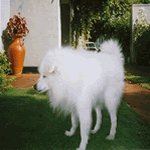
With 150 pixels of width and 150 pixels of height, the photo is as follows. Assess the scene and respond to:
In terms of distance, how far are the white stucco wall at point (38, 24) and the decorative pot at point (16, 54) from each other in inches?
17.7

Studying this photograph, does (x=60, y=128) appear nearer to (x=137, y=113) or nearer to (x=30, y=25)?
(x=137, y=113)

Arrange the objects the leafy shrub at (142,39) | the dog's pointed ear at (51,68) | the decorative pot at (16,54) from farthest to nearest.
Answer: the leafy shrub at (142,39) → the decorative pot at (16,54) → the dog's pointed ear at (51,68)

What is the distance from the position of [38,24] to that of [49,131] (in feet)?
16.2

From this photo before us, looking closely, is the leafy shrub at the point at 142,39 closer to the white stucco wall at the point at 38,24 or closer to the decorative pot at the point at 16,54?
the white stucco wall at the point at 38,24

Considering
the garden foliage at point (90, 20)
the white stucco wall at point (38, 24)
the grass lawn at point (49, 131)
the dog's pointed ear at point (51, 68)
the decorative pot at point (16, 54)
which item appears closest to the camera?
the dog's pointed ear at point (51, 68)

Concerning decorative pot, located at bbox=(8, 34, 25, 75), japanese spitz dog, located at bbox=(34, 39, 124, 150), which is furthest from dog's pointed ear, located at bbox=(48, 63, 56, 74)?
decorative pot, located at bbox=(8, 34, 25, 75)

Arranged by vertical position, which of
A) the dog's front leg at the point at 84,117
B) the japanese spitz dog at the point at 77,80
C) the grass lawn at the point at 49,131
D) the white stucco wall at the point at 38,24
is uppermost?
the white stucco wall at the point at 38,24

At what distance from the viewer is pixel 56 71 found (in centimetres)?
179

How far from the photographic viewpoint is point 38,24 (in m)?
6.52

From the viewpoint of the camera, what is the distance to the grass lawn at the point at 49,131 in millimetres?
2061

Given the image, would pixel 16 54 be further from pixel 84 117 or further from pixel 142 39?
pixel 142 39

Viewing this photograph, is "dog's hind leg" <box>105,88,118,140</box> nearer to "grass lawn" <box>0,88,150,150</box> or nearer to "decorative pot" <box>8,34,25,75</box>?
"grass lawn" <box>0,88,150,150</box>

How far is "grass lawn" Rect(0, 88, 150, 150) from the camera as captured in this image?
2061 mm

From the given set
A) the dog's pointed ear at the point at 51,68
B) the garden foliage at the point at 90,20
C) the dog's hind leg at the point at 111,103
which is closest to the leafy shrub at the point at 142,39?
the garden foliage at the point at 90,20
